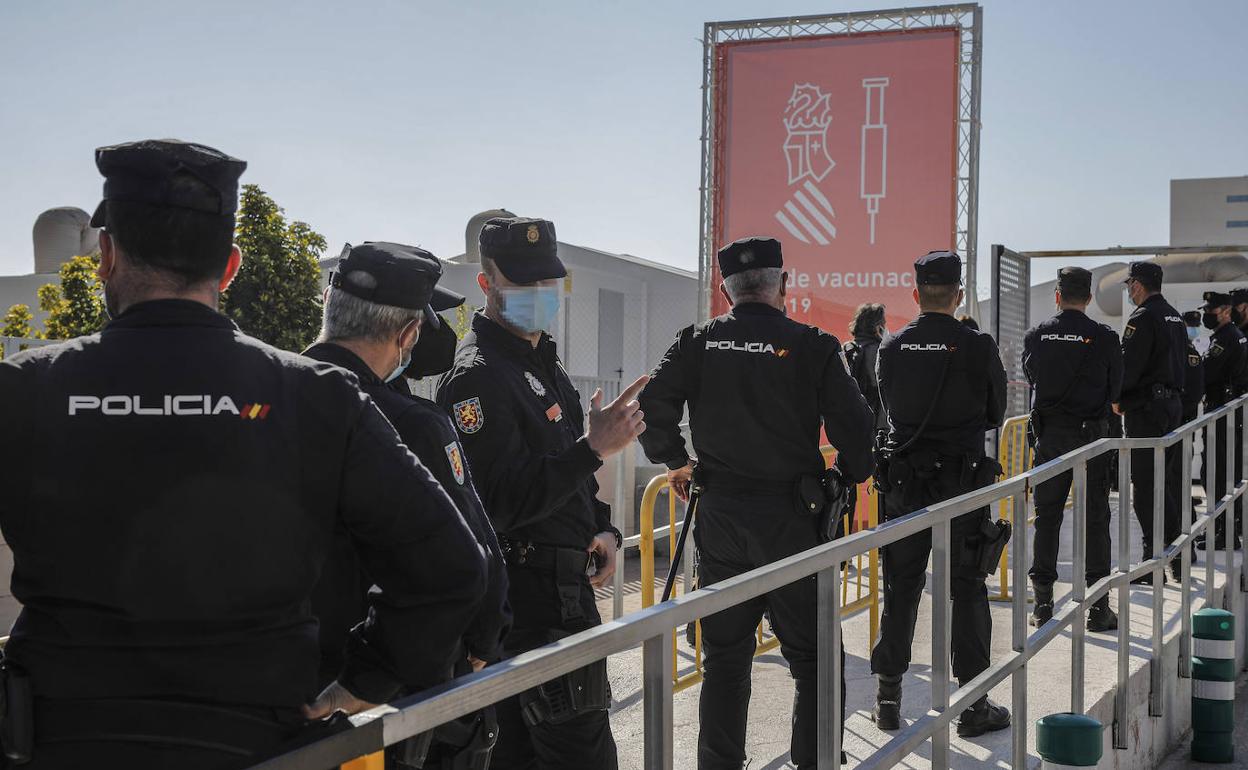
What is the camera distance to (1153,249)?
362 inches

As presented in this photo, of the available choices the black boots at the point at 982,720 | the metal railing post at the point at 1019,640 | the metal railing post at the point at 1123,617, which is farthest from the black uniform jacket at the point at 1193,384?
the metal railing post at the point at 1019,640

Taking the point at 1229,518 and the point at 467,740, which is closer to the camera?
the point at 467,740

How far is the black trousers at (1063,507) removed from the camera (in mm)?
5693

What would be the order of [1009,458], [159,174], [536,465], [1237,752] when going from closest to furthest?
[159,174]
[536,465]
[1237,752]
[1009,458]

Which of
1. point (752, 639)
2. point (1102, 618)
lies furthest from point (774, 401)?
point (1102, 618)

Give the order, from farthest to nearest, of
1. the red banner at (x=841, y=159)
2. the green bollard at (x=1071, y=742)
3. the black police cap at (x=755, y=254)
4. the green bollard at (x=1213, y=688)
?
the red banner at (x=841, y=159) → the green bollard at (x=1213, y=688) → the black police cap at (x=755, y=254) → the green bollard at (x=1071, y=742)

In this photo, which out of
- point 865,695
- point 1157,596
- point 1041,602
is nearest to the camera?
point 865,695

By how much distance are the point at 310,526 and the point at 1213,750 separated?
17.4ft

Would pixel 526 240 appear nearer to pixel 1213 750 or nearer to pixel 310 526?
pixel 310 526

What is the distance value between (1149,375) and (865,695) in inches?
123

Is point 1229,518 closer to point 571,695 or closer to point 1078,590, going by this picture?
point 1078,590

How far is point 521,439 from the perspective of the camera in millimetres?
2676

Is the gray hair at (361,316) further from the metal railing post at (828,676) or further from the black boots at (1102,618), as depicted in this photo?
the black boots at (1102,618)

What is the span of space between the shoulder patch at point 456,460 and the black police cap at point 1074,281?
473 cm
